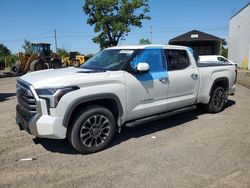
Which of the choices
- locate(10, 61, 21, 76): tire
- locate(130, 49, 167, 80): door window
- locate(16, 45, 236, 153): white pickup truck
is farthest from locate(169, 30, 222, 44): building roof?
locate(130, 49, 167, 80): door window

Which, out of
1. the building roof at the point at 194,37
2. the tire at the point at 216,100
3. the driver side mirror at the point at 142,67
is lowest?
the tire at the point at 216,100

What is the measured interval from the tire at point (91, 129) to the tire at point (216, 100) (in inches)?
136

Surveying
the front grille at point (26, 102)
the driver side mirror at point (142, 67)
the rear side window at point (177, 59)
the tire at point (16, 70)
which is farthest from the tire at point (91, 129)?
the tire at point (16, 70)

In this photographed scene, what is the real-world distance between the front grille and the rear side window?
2956 mm

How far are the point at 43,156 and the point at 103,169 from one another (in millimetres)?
1210

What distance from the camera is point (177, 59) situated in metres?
6.07

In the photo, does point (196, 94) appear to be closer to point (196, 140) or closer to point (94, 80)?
point (196, 140)

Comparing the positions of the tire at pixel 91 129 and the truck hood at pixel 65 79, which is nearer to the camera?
the truck hood at pixel 65 79

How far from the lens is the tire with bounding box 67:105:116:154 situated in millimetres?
4492

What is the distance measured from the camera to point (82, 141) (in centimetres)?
457

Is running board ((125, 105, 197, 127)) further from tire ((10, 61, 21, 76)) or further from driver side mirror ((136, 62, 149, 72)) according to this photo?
tire ((10, 61, 21, 76))

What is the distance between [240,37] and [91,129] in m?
34.7

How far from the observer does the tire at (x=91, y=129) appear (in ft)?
14.7

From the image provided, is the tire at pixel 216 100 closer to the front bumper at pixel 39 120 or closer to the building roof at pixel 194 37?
the front bumper at pixel 39 120
